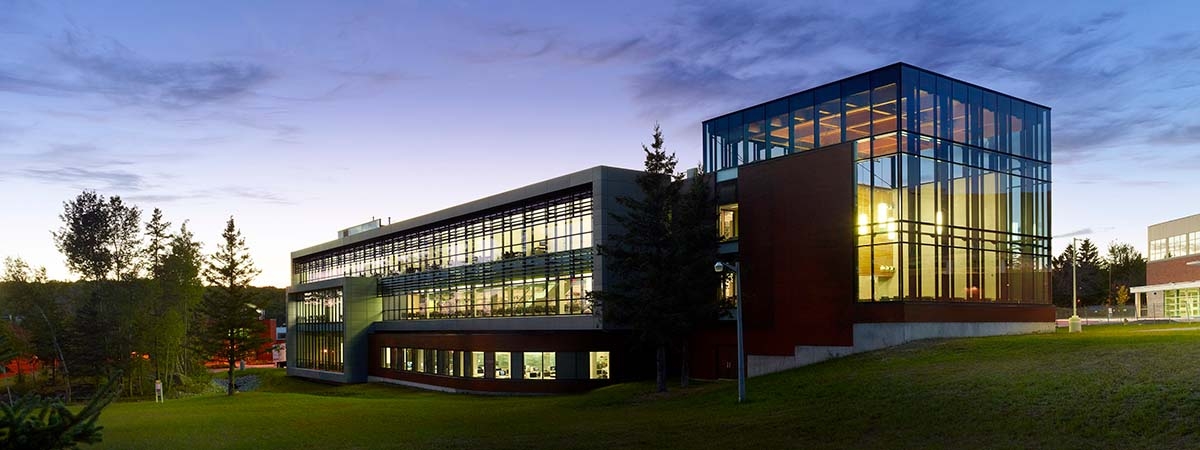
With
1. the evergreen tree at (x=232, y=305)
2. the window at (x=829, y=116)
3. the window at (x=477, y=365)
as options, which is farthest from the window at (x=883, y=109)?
the evergreen tree at (x=232, y=305)

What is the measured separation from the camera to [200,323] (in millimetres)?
81938

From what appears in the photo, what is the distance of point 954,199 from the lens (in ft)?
135

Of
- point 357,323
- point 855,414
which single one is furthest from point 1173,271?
point 855,414

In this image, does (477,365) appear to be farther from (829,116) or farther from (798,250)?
(829,116)

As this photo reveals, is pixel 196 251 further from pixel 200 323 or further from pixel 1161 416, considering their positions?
pixel 1161 416

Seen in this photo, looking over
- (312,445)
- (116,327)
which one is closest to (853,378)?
(312,445)

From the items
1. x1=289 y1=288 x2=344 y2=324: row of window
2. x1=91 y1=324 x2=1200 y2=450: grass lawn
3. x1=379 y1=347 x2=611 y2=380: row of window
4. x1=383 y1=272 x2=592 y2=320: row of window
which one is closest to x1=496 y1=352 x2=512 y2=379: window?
x1=379 y1=347 x2=611 y2=380: row of window

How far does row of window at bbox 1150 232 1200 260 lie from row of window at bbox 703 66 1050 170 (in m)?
56.6

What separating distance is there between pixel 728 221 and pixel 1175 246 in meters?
73.3

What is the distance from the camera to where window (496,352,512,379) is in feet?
179

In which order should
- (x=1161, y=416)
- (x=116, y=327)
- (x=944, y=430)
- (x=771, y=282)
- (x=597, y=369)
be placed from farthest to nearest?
(x=116, y=327) < (x=597, y=369) < (x=771, y=282) < (x=944, y=430) < (x=1161, y=416)

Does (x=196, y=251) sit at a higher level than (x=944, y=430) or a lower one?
higher

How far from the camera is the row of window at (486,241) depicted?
173 ft

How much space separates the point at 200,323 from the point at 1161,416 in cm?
8141
